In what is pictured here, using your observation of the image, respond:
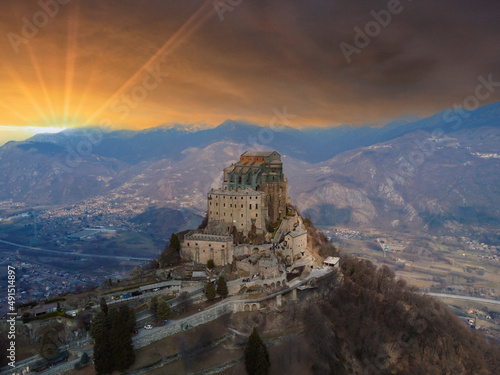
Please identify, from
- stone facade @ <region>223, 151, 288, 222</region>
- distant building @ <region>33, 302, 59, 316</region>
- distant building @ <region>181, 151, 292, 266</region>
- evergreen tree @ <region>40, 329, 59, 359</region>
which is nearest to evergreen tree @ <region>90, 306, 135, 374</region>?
evergreen tree @ <region>40, 329, 59, 359</region>

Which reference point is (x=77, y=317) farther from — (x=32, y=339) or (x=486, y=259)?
(x=486, y=259)

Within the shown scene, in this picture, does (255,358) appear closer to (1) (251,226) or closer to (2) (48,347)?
(2) (48,347)

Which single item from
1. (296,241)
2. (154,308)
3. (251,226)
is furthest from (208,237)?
(296,241)

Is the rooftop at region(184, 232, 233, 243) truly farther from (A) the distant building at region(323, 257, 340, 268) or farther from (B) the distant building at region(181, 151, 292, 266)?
(A) the distant building at region(323, 257, 340, 268)

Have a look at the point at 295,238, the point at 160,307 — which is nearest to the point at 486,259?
the point at 295,238

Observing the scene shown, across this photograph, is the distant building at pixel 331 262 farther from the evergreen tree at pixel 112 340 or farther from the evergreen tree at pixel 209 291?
the evergreen tree at pixel 112 340

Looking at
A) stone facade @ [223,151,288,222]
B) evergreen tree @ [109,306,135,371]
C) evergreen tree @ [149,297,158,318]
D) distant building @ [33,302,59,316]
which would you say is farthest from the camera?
stone facade @ [223,151,288,222]

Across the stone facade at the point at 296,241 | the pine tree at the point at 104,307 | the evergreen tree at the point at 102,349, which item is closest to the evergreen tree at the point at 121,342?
the evergreen tree at the point at 102,349

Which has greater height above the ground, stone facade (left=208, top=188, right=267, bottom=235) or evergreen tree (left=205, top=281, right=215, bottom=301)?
stone facade (left=208, top=188, right=267, bottom=235)
